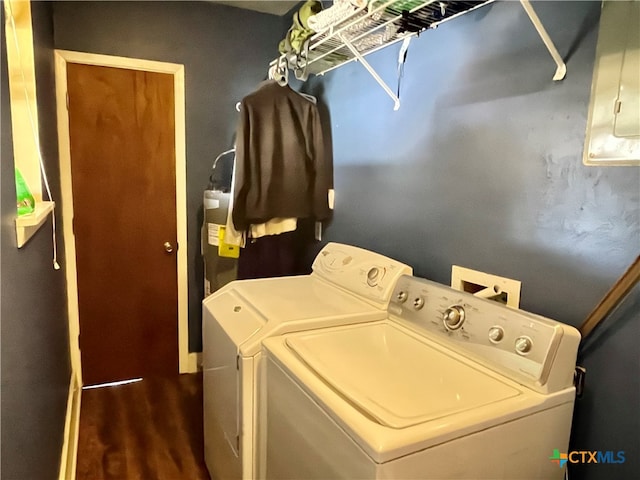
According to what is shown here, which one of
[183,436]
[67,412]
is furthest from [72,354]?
[183,436]

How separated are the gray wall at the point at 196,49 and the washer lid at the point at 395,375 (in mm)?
1808

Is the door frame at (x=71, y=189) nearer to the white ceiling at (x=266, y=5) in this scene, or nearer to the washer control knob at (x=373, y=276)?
the white ceiling at (x=266, y=5)

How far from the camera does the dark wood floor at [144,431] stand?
218cm

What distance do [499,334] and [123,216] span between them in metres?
2.35

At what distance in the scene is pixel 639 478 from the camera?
1.17 metres

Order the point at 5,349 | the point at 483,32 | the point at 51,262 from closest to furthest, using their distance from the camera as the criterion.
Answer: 1. the point at 5,349
2. the point at 483,32
3. the point at 51,262

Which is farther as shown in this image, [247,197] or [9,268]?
[247,197]

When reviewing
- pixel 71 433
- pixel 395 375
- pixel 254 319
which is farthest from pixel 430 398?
pixel 71 433

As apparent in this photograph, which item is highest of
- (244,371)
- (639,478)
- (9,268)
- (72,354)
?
(9,268)

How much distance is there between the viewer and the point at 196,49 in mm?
2879

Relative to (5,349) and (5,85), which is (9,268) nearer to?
(5,349)

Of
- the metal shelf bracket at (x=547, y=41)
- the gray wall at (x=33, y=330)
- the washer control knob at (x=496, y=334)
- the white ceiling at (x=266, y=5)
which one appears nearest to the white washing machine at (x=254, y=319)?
the washer control knob at (x=496, y=334)

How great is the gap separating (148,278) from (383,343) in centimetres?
199

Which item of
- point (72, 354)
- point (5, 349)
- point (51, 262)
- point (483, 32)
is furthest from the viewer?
point (72, 354)
